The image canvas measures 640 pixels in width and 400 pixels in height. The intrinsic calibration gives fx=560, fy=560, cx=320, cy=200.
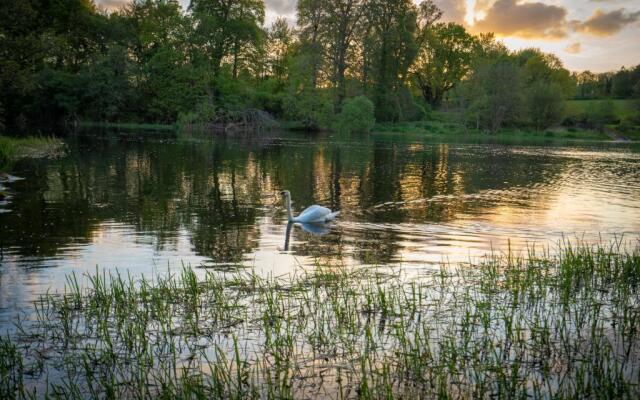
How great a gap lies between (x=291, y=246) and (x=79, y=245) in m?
5.71

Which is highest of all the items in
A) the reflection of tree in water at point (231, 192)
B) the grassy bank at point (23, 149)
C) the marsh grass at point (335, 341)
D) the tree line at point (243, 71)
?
the tree line at point (243, 71)

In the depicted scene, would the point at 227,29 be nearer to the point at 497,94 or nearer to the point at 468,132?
the point at 468,132

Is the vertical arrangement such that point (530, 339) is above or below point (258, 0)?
below

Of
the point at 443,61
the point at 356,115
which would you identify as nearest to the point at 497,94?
the point at 443,61

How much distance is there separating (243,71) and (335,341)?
88.8 m

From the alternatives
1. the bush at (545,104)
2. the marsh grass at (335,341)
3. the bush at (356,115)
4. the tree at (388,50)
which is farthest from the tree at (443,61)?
the marsh grass at (335,341)

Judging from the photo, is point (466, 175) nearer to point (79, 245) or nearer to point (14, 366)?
point (79, 245)

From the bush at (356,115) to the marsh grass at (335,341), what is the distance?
77784 mm

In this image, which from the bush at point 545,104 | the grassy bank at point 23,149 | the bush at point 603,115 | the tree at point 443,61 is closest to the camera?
the grassy bank at point 23,149

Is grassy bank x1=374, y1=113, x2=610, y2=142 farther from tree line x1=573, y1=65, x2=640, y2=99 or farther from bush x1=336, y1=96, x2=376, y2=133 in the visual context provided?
tree line x1=573, y1=65, x2=640, y2=99

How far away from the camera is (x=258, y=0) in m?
93.1

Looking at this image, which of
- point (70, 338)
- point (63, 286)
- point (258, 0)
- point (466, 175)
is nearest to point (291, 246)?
point (63, 286)

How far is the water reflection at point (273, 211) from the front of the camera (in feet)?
47.0

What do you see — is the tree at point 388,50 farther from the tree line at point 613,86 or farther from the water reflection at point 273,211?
the water reflection at point 273,211
